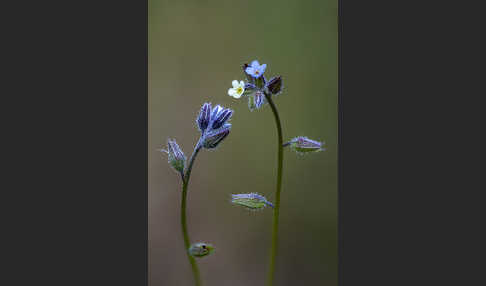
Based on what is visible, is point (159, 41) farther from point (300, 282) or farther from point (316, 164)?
point (300, 282)

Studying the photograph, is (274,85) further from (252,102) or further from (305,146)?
(305,146)

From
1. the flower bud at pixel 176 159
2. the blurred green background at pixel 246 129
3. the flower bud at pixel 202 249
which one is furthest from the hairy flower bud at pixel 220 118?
the blurred green background at pixel 246 129

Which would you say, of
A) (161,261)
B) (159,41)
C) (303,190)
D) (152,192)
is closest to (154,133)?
(152,192)

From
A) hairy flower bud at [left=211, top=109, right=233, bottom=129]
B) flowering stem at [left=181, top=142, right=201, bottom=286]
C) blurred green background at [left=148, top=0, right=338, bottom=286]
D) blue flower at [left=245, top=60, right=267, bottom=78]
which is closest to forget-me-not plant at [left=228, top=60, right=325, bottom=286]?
blue flower at [left=245, top=60, right=267, bottom=78]

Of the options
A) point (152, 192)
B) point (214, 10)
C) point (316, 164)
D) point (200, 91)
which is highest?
point (214, 10)

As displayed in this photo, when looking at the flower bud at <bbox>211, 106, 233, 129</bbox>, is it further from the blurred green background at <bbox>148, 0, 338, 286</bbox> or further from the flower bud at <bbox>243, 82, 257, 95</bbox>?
the blurred green background at <bbox>148, 0, 338, 286</bbox>

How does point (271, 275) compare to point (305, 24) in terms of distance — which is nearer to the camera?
point (271, 275)

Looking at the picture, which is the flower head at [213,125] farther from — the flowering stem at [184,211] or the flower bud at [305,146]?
the flower bud at [305,146]
